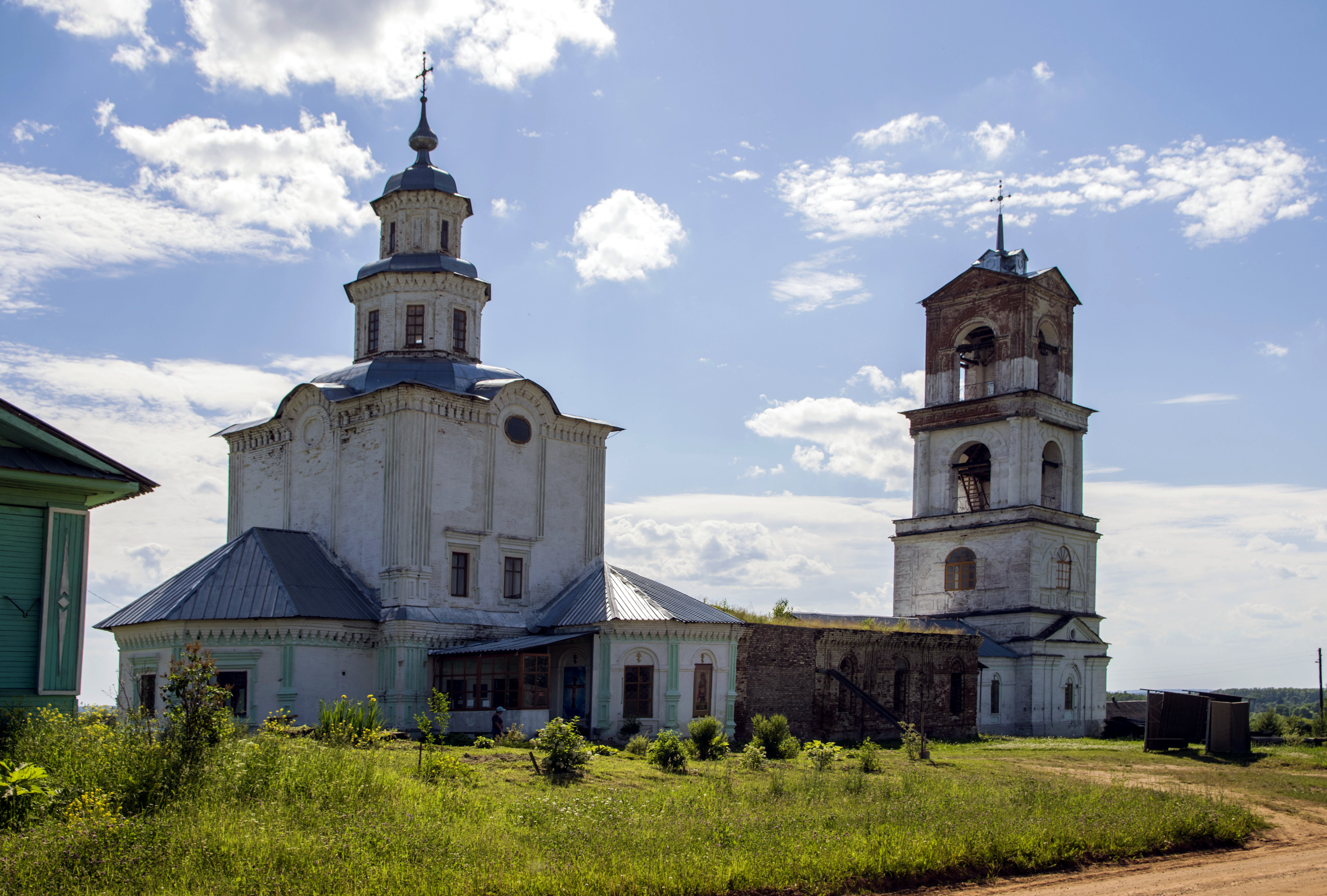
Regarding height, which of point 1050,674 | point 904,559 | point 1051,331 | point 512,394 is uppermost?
point 1051,331

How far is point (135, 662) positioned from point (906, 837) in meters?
16.8

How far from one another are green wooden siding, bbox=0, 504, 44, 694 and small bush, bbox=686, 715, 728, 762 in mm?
11682

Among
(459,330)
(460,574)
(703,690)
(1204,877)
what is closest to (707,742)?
(703,690)

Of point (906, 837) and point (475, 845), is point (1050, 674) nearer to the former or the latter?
point (906, 837)

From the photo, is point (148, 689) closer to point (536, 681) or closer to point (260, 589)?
point (260, 589)

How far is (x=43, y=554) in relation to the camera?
1312 cm

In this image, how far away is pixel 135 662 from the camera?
2341cm

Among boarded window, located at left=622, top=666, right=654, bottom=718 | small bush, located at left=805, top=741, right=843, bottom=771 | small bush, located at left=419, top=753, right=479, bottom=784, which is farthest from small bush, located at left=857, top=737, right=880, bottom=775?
small bush, located at left=419, top=753, right=479, bottom=784

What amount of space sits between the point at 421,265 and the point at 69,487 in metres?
16.0

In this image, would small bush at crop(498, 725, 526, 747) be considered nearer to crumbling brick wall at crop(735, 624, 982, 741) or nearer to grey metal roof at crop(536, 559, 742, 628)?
grey metal roof at crop(536, 559, 742, 628)

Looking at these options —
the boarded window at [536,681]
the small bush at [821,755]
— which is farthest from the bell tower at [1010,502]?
the boarded window at [536,681]

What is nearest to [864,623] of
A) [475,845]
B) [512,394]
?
[512,394]

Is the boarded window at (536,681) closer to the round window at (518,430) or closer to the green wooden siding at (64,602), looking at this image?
the round window at (518,430)

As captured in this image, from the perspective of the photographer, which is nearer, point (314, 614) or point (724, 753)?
point (724, 753)
